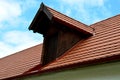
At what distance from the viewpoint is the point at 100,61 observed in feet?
20.9

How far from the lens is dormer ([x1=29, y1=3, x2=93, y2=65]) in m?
9.28

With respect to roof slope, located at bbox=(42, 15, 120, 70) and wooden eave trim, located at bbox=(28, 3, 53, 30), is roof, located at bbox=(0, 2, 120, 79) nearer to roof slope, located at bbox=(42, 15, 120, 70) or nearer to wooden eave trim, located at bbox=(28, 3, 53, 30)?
roof slope, located at bbox=(42, 15, 120, 70)

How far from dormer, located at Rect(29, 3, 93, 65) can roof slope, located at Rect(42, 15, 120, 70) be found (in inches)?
11.7

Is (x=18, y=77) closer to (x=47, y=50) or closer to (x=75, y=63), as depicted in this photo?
(x=47, y=50)

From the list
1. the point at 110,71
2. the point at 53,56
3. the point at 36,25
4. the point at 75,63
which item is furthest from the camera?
the point at 36,25


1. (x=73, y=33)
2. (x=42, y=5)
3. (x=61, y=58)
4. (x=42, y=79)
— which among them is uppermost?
(x=42, y=5)

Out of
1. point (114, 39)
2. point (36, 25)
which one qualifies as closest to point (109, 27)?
point (114, 39)

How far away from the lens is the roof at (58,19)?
9.29 metres

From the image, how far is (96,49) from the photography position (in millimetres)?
7656

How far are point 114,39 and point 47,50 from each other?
2.88 m

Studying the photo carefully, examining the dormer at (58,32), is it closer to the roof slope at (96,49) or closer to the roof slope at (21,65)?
the roof slope at (96,49)

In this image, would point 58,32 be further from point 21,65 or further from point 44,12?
point 21,65

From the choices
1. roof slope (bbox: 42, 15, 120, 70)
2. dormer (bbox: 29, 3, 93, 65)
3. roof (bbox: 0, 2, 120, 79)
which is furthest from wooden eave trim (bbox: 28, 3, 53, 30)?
roof slope (bbox: 42, 15, 120, 70)

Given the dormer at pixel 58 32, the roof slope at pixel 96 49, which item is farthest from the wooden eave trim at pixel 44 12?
the roof slope at pixel 96 49
